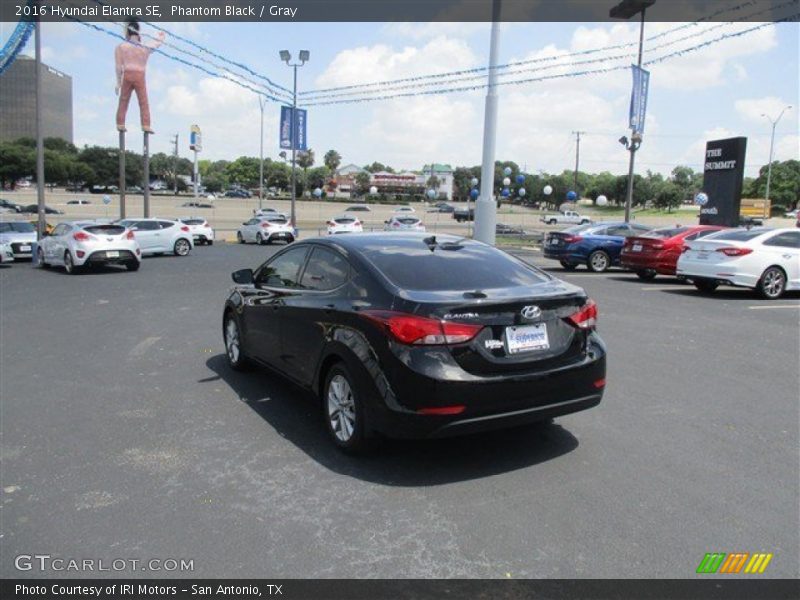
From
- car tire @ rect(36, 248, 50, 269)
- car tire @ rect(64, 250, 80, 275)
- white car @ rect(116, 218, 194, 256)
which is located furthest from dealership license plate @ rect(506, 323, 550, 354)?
white car @ rect(116, 218, 194, 256)

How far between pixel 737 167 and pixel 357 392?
22810 millimetres

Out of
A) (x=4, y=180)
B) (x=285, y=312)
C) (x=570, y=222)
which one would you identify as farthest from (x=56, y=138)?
(x=285, y=312)

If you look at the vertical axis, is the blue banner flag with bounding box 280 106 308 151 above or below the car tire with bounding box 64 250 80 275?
above

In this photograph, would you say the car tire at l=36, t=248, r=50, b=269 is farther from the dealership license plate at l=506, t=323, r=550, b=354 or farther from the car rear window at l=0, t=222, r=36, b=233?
the dealership license plate at l=506, t=323, r=550, b=354

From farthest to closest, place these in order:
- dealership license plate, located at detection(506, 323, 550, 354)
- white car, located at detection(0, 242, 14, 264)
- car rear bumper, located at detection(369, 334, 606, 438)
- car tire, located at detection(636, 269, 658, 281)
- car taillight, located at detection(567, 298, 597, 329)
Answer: white car, located at detection(0, 242, 14, 264) < car tire, located at detection(636, 269, 658, 281) < car taillight, located at detection(567, 298, 597, 329) < dealership license plate, located at detection(506, 323, 550, 354) < car rear bumper, located at detection(369, 334, 606, 438)

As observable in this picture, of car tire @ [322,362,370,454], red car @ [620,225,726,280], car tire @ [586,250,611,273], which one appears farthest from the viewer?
car tire @ [586,250,611,273]

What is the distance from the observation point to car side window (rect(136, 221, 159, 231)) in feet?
79.7

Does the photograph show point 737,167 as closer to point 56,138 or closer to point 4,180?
point 4,180

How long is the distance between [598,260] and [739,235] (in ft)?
17.9

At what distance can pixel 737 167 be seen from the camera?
74.6ft

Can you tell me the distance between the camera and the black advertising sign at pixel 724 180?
22.7 m

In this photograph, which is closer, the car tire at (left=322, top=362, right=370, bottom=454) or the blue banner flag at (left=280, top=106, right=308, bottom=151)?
the car tire at (left=322, top=362, right=370, bottom=454)

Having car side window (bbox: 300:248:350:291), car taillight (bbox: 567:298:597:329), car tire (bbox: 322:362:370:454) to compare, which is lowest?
car tire (bbox: 322:362:370:454)

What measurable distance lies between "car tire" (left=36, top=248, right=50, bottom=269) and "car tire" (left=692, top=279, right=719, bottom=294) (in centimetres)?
1838
